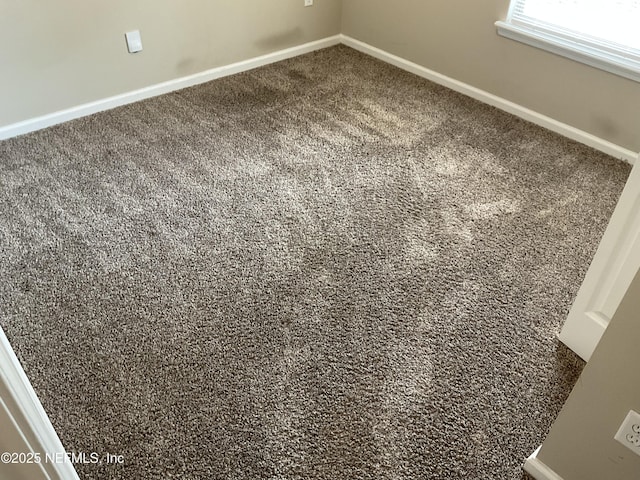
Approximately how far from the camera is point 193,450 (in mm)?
1478

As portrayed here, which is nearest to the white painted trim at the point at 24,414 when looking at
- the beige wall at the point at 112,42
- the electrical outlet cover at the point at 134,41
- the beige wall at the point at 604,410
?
the beige wall at the point at 604,410

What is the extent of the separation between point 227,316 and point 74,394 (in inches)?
20.7

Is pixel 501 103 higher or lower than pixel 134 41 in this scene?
lower

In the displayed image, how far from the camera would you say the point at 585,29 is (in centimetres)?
264

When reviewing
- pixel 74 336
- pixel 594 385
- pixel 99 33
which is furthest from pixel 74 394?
pixel 99 33

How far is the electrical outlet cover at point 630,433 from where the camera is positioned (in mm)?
1132

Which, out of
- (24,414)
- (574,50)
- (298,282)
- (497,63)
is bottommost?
(298,282)

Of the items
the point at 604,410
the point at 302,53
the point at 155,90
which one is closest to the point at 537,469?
the point at 604,410

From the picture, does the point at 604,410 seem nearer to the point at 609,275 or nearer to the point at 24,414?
the point at 609,275

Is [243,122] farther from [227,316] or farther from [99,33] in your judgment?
[227,316]

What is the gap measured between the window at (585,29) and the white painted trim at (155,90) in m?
1.38

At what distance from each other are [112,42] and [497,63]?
7.03 feet

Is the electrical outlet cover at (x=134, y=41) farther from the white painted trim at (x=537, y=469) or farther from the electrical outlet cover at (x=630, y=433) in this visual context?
the electrical outlet cover at (x=630, y=433)

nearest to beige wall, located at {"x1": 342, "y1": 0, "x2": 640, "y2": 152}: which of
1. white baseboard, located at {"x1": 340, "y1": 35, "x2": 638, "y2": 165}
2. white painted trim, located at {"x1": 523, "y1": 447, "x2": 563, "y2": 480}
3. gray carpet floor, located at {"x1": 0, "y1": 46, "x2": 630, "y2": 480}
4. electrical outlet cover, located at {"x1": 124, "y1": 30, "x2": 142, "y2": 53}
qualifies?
white baseboard, located at {"x1": 340, "y1": 35, "x2": 638, "y2": 165}
